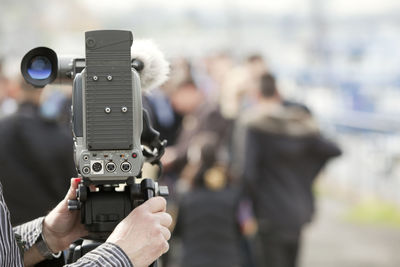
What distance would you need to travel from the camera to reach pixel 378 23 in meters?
22.1

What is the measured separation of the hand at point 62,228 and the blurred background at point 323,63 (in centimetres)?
49

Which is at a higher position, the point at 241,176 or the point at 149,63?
the point at 149,63

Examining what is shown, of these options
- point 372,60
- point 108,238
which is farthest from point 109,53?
point 372,60

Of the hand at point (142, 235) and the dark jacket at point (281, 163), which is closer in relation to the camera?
the hand at point (142, 235)

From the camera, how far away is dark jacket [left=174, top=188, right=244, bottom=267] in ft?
18.2

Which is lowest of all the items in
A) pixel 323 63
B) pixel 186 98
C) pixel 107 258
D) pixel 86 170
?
pixel 323 63

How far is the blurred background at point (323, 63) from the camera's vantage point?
8836 millimetres

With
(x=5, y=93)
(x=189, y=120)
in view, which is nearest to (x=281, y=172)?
(x=189, y=120)

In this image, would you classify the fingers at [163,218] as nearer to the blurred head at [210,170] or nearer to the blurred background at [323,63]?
the blurred background at [323,63]

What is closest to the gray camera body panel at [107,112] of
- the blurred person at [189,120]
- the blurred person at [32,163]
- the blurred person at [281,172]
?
the blurred person at [32,163]

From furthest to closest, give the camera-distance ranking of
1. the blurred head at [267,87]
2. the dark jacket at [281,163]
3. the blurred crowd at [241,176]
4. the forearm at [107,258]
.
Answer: the blurred head at [267,87]
the dark jacket at [281,163]
the blurred crowd at [241,176]
the forearm at [107,258]

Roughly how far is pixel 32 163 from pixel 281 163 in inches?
81.4

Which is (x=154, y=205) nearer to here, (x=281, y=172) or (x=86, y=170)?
(x=86, y=170)

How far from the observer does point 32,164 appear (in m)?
4.63
